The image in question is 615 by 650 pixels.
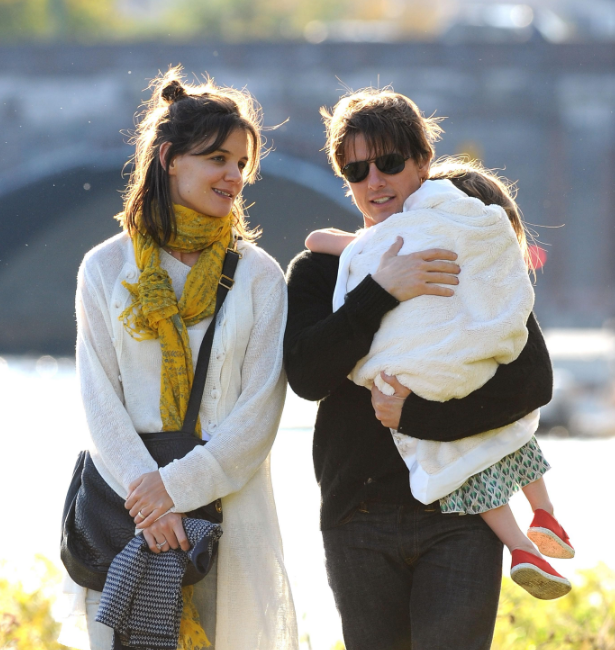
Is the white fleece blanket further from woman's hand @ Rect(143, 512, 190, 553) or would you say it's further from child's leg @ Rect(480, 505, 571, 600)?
woman's hand @ Rect(143, 512, 190, 553)

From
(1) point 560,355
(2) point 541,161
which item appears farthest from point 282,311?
(2) point 541,161

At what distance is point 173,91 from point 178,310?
0.56 metres

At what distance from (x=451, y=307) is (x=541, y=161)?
20617 mm

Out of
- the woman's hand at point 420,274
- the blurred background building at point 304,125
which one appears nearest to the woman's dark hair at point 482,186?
the woman's hand at point 420,274

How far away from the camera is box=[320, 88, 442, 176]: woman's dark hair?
236cm

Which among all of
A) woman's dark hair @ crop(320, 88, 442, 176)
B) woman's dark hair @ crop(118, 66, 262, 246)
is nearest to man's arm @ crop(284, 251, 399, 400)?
woman's dark hair @ crop(320, 88, 442, 176)

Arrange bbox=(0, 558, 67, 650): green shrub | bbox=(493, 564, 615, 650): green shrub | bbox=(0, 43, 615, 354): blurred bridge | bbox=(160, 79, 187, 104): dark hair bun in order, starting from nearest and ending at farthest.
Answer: bbox=(160, 79, 187, 104): dark hair bun, bbox=(0, 558, 67, 650): green shrub, bbox=(493, 564, 615, 650): green shrub, bbox=(0, 43, 615, 354): blurred bridge

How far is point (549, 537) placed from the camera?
230cm

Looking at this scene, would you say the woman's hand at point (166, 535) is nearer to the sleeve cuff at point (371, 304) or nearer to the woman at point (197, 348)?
the woman at point (197, 348)

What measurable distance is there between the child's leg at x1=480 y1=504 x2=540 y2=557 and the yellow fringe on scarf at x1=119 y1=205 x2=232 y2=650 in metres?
0.73

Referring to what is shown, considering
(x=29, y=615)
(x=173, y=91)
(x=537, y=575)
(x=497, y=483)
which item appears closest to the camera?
(x=537, y=575)

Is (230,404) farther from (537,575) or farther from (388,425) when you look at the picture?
(537,575)

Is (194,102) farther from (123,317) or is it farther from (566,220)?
(566,220)

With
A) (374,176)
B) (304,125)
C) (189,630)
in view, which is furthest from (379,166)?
(304,125)
